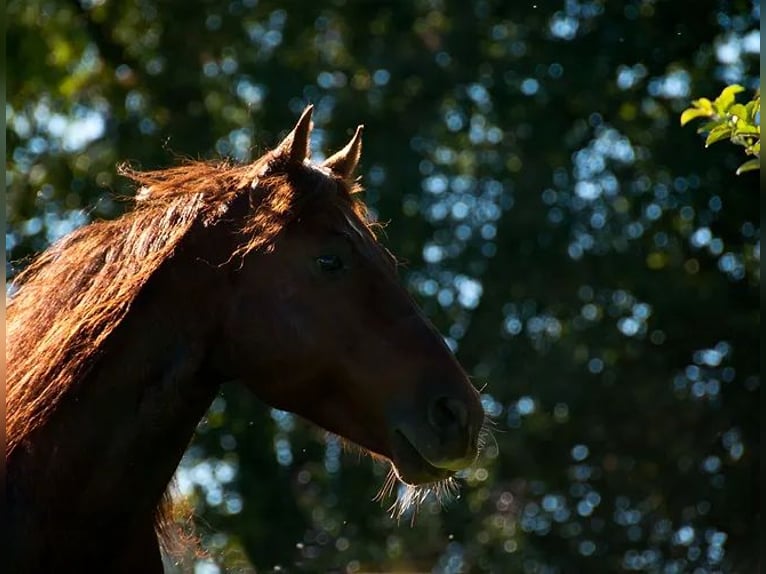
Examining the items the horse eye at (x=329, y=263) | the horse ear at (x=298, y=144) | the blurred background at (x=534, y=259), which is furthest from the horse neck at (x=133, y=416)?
the blurred background at (x=534, y=259)

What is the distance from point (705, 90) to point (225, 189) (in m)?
8.84

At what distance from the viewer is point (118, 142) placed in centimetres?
1263

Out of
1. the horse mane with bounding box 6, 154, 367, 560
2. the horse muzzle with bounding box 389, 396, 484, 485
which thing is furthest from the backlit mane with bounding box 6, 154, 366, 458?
the horse muzzle with bounding box 389, 396, 484, 485

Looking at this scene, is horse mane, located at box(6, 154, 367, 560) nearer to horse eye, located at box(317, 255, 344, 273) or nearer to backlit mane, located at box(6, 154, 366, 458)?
backlit mane, located at box(6, 154, 366, 458)

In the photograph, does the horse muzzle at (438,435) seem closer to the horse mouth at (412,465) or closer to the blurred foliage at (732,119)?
the horse mouth at (412,465)

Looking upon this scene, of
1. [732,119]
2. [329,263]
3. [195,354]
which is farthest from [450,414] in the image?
[732,119]

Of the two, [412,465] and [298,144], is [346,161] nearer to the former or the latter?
[298,144]

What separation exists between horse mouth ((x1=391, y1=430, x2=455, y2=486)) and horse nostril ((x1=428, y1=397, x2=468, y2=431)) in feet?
0.27

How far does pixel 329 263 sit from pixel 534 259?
8.55 metres

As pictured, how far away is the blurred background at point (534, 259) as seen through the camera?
11688 mm

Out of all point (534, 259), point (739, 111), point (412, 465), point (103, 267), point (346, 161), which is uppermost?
point (103, 267)

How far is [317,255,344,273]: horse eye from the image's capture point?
347cm

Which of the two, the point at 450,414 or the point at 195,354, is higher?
the point at 195,354

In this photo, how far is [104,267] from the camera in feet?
11.4
